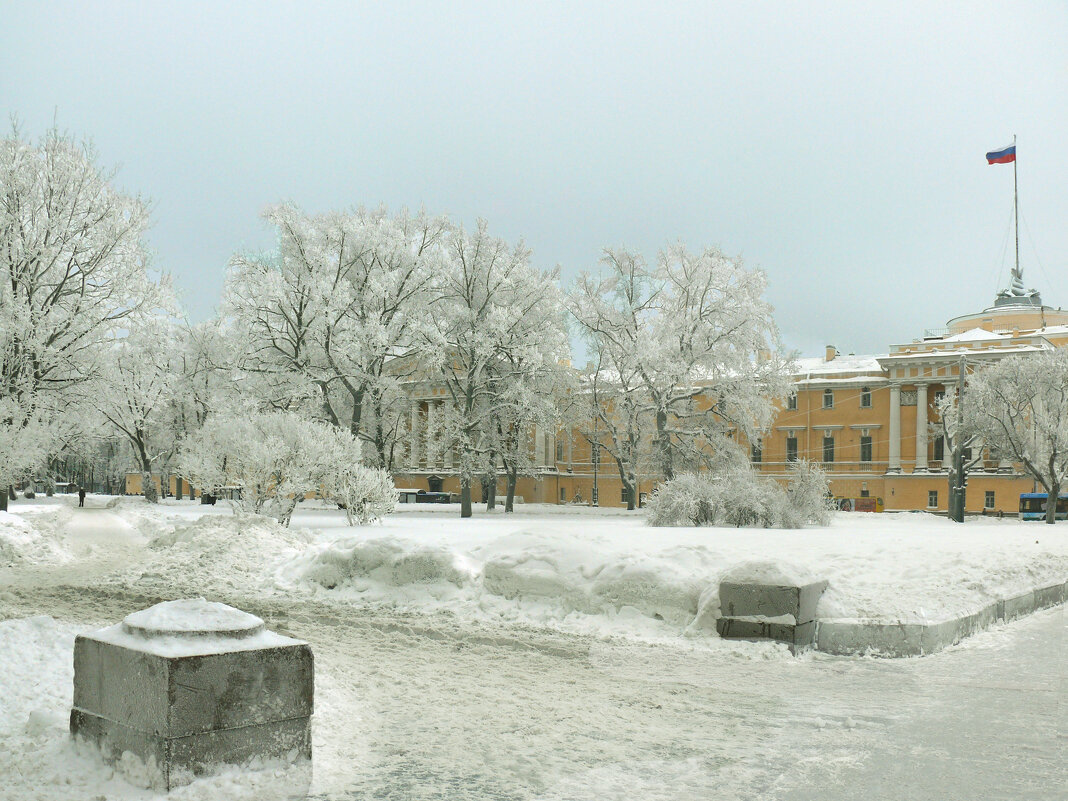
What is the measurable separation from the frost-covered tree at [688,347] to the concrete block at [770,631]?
30008 mm

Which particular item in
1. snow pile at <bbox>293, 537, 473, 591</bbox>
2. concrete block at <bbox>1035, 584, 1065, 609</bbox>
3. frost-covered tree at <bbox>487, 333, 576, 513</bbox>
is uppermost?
frost-covered tree at <bbox>487, 333, 576, 513</bbox>

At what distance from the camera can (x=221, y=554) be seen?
15820 millimetres

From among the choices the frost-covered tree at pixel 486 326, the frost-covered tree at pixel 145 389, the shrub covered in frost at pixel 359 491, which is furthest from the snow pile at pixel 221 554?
the frost-covered tree at pixel 145 389

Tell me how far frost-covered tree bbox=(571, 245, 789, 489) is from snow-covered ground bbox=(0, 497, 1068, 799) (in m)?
23.5

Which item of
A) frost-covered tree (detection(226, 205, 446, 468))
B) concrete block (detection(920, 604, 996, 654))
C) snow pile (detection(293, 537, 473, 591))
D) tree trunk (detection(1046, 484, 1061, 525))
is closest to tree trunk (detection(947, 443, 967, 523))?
tree trunk (detection(1046, 484, 1061, 525))

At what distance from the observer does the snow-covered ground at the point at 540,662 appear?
5.25 meters

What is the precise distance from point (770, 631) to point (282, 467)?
599 inches

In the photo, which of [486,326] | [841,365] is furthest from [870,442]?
[486,326]

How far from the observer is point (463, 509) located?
3700 centimetres

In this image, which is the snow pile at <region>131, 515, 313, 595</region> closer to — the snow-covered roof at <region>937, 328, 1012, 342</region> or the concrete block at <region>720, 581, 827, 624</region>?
the concrete block at <region>720, 581, 827, 624</region>

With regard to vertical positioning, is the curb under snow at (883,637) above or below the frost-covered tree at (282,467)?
below

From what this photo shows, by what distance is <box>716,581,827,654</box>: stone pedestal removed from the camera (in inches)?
381

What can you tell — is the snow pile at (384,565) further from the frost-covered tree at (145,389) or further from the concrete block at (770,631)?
the frost-covered tree at (145,389)

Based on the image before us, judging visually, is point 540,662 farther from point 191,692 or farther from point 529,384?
point 529,384
